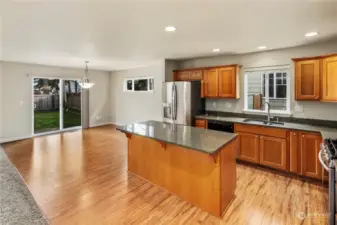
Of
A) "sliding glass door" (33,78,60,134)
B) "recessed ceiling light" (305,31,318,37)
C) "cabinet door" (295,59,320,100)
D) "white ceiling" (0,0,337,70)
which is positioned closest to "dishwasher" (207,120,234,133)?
"cabinet door" (295,59,320,100)

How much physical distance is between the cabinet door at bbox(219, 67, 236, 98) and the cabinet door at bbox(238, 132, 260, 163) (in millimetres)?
1085

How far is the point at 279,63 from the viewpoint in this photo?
430cm

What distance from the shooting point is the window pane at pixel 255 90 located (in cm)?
467

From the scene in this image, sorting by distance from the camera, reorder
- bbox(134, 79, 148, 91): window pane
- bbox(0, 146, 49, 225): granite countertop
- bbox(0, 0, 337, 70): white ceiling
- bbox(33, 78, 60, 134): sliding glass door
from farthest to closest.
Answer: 1. bbox(134, 79, 148, 91): window pane
2. bbox(33, 78, 60, 134): sliding glass door
3. bbox(0, 0, 337, 70): white ceiling
4. bbox(0, 146, 49, 225): granite countertop

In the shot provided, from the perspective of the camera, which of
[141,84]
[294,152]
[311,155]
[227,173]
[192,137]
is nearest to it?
[227,173]

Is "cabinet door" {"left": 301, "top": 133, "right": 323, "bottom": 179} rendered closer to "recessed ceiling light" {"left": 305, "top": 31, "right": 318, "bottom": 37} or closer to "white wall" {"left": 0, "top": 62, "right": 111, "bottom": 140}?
"recessed ceiling light" {"left": 305, "top": 31, "right": 318, "bottom": 37}

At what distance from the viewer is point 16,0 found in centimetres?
205

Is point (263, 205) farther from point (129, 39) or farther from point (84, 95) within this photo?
point (84, 95)

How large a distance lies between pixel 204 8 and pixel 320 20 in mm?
1635

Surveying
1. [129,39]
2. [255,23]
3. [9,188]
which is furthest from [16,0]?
[255,23]

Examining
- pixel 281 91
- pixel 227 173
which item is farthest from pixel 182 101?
pixel 227 173

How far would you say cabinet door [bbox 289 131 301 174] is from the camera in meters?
3.48

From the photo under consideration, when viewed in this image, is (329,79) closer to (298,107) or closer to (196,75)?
(298,107)

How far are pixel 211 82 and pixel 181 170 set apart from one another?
110 inches
